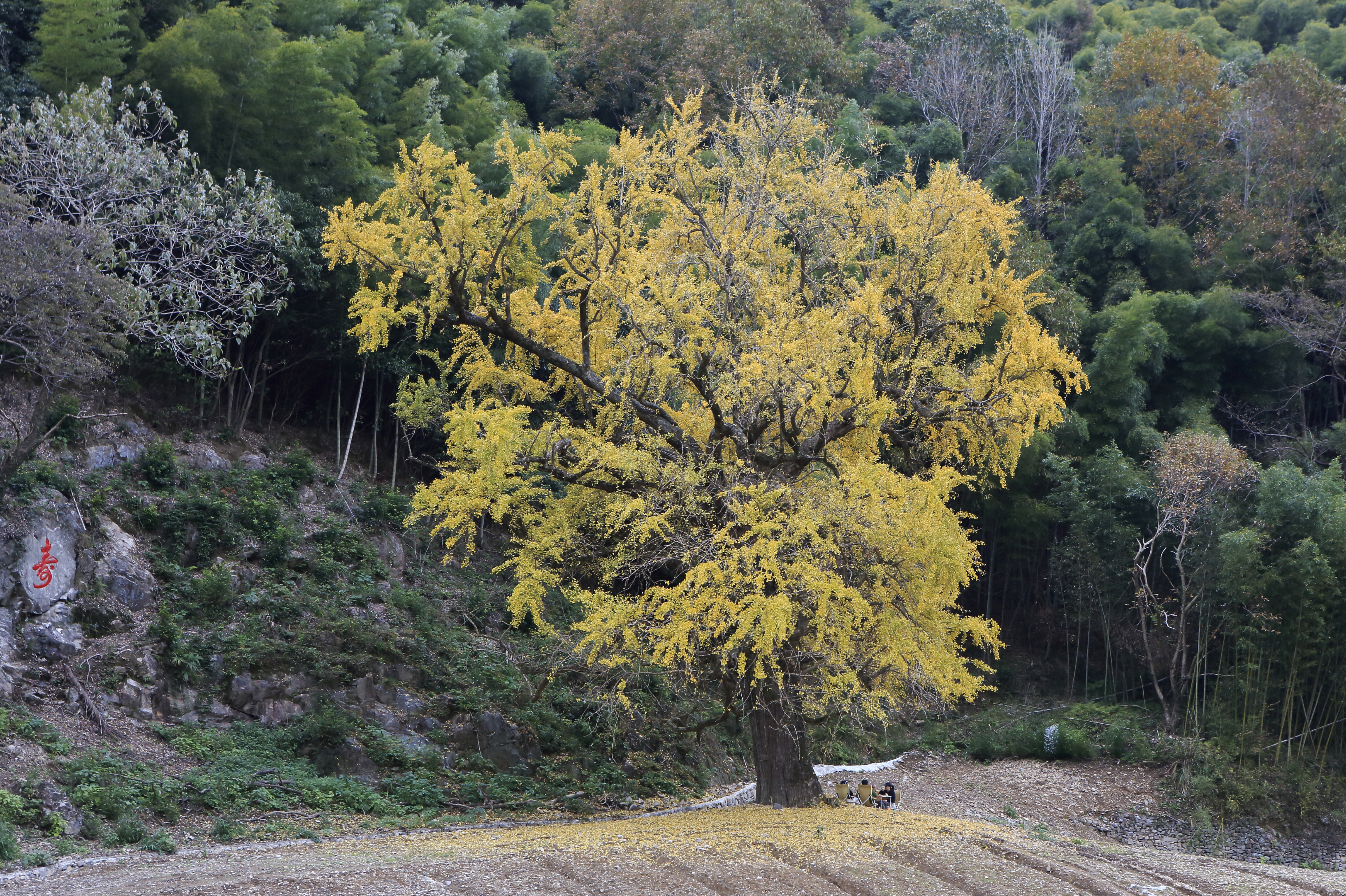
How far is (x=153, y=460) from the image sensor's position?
1227cm

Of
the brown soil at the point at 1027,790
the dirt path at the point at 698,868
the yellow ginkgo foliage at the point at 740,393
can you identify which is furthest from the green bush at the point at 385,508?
the brown soil at the point at 1027,790

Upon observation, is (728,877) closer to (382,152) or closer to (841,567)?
(841,567)

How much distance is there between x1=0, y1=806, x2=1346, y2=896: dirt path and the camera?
258 inches

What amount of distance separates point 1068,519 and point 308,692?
12518 millimetres

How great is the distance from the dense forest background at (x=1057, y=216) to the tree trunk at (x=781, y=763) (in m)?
4.57

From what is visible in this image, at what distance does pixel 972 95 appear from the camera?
26172 millimetres

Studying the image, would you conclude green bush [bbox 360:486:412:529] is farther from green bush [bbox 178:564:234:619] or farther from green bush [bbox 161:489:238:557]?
green bush [bbox 178:564:234:619]

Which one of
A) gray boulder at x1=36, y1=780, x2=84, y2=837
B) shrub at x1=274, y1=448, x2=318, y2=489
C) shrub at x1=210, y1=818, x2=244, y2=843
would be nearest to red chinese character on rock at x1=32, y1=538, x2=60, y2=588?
gray boulder at x1=36, y1=780, x2=84, y2=837

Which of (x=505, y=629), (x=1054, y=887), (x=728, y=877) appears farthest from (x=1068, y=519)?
(x=728, y=877)

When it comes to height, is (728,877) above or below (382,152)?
below

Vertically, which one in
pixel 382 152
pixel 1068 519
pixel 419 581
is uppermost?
pixel 382 152

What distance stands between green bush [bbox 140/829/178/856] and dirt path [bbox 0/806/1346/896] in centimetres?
18

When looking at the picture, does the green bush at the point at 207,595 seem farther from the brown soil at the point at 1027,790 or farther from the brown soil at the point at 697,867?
the brown soil at the point at 1027,790

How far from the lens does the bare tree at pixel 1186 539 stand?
49.9 ft
